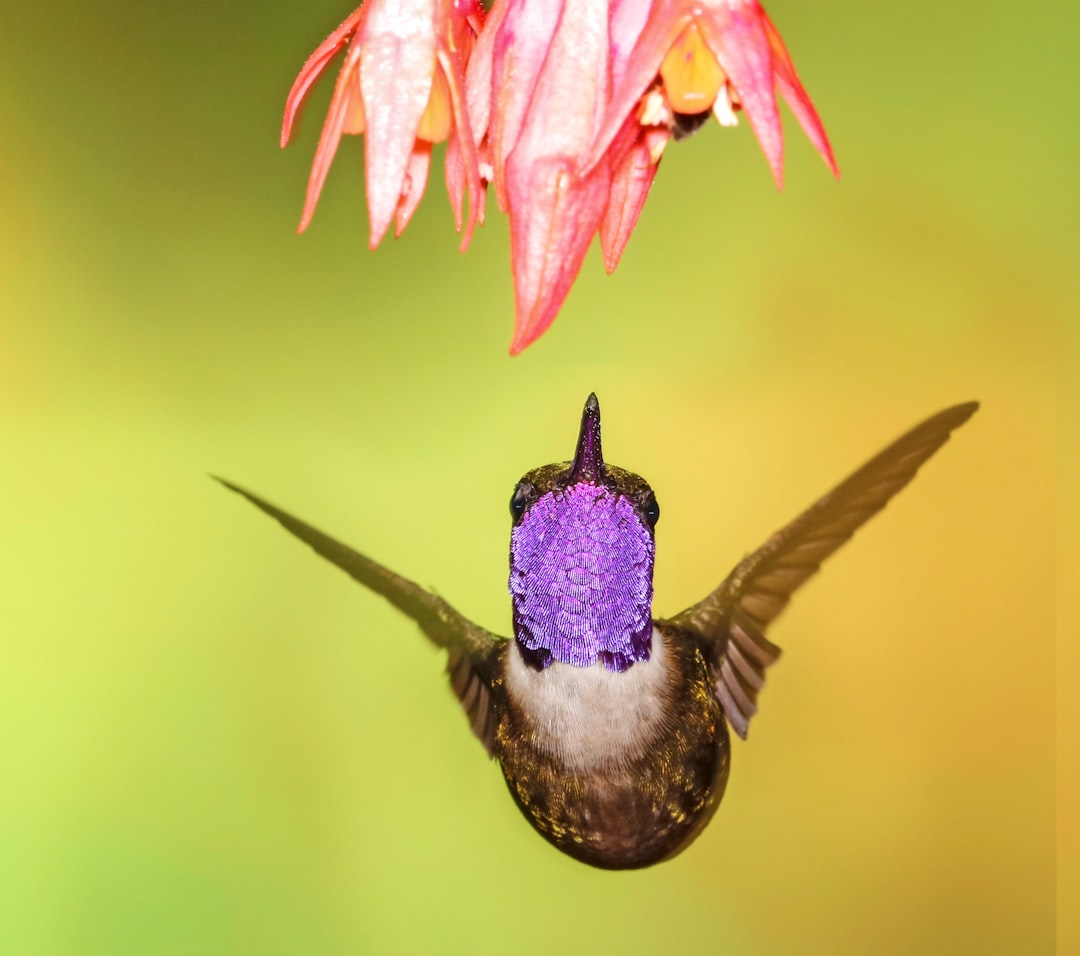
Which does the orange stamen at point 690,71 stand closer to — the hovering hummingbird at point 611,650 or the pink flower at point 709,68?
the pink flower at point 709,68

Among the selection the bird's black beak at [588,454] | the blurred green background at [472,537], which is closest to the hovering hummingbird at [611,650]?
the bird's black beak at [588,454]

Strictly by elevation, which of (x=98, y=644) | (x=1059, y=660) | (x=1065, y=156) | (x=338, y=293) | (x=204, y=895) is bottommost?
(x=204, y=895)

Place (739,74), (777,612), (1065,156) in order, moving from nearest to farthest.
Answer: (739,74) < (777,612) < (1065,156)

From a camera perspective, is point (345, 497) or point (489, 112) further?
point (345, 497)

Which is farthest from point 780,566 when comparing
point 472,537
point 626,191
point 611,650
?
point 472,537

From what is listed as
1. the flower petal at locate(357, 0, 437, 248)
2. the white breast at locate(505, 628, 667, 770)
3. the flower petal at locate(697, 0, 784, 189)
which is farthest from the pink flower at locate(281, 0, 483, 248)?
the white breast at locate(505, 628, 667, 770)

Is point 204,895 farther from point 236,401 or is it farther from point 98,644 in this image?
point 236,401

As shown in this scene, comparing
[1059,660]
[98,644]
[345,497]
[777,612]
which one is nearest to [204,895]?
[98,644]
